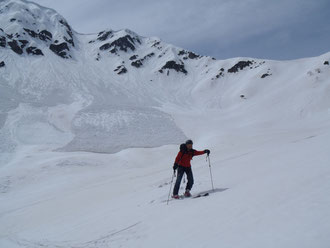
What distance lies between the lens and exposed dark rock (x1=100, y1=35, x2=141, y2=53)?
9594 cm

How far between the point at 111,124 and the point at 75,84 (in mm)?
21983

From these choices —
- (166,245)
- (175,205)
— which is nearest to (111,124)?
(175,205)

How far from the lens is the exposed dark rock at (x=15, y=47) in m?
66.2

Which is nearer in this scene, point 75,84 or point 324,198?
point 324,198

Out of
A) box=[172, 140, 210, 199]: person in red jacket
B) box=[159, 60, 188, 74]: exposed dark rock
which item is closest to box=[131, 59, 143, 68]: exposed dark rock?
box=[159, 60, 188, 74]: exposed dark rock

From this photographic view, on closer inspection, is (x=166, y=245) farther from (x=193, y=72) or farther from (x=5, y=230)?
(x=193, y=72)

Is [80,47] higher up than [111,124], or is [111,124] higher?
[80,47]

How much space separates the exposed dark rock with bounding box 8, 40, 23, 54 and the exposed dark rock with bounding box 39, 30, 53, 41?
46.4ft

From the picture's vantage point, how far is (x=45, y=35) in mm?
85062

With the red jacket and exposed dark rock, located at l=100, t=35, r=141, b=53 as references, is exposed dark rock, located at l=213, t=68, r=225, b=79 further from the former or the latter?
the red jacket

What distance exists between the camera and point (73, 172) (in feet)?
61.6

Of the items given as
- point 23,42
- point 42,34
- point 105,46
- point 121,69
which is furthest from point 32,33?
point 121,69

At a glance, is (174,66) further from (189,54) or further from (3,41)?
(3,41)

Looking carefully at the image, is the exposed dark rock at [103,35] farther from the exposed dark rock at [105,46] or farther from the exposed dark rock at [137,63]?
the exposed dark rock at [137,63]
